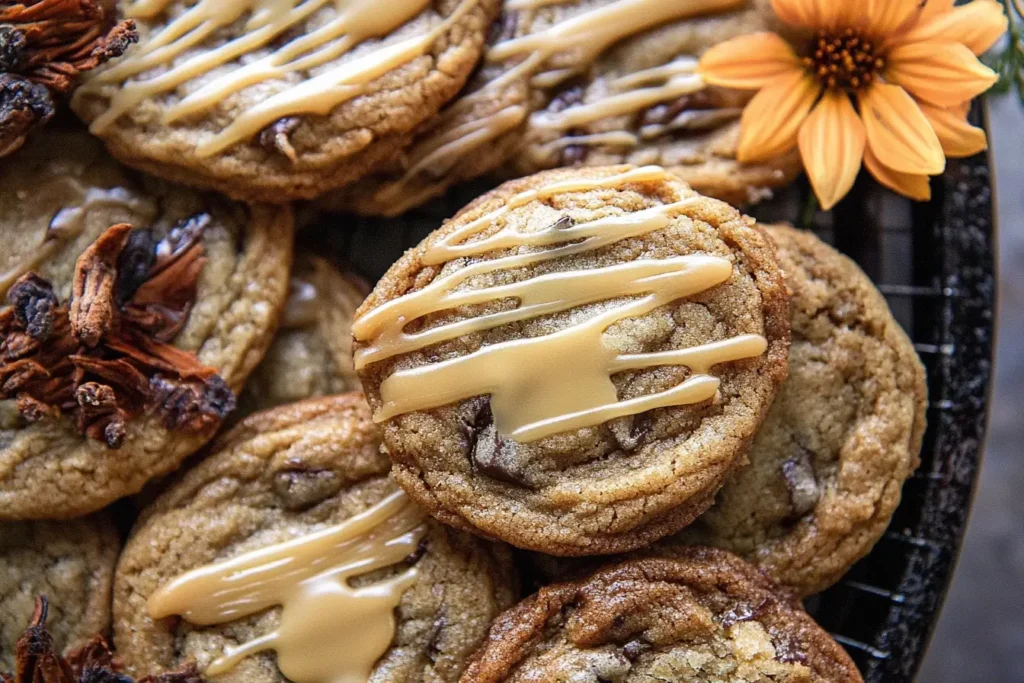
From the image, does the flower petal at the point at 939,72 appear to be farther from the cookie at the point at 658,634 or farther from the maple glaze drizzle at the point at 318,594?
the maple glaze drizzle at the point at 318,594

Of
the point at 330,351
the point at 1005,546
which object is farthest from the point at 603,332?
the point at 1005,546

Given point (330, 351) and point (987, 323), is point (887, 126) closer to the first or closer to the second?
point (987, 323)

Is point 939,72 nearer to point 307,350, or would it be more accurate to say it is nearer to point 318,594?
point 307,350

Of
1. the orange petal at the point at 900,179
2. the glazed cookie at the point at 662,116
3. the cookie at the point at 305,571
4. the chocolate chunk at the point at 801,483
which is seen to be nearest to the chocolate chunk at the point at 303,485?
the cookie at the point at 305,571

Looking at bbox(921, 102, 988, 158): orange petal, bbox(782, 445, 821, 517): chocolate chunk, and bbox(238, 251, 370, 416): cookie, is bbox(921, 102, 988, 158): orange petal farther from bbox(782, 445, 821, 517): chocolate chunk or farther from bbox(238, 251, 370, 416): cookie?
bbox(238, 251, 370, 416): cookie

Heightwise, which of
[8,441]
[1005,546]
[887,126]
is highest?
[887,126]

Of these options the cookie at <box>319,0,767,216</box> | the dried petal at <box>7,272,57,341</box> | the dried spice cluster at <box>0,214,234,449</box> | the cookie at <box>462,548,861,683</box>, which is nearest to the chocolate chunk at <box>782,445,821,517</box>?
the cookie at <box>462,548,861,683</box>

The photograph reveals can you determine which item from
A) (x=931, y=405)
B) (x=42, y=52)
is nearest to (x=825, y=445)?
(x=931, y=405)
